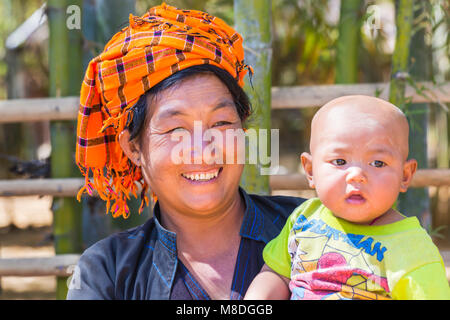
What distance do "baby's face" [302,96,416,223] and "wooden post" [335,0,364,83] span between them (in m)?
1.33

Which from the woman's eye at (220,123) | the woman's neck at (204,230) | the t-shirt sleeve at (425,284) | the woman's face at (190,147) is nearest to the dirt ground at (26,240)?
the woman's neck at (204,230)

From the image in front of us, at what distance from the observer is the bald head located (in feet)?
4.76

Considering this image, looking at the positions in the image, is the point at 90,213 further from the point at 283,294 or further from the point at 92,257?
the point at 283,294

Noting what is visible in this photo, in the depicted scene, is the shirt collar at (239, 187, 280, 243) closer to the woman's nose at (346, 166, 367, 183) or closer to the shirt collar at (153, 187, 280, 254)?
the shirt collar at (153, 187, 280, 254)

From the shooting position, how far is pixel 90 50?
304 cm

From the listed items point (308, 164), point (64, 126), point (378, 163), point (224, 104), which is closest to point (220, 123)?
point (224, 104)

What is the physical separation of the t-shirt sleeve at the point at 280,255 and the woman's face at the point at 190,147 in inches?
9.0

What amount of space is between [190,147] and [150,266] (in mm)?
419

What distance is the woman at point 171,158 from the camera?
169cm

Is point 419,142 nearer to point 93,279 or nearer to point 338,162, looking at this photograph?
point 338,162
